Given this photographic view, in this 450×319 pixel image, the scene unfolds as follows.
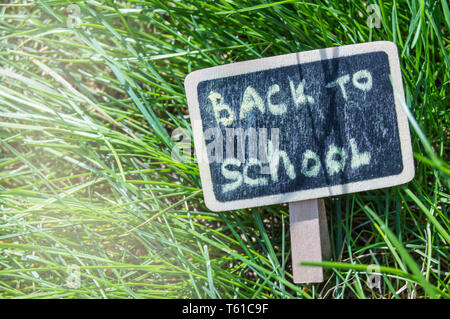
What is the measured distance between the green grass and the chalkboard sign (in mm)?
62

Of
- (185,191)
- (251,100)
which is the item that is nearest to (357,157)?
(251,100)

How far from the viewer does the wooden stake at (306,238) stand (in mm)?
665

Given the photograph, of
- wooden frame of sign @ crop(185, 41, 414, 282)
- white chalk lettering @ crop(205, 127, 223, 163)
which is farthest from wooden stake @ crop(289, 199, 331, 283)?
white chalk lettering @ crop(205, 127, 223, 163)

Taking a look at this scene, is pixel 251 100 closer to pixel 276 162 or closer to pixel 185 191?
pixel 276 162

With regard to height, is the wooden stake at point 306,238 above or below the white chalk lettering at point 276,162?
below

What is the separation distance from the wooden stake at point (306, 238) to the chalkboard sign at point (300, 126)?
0.02 m

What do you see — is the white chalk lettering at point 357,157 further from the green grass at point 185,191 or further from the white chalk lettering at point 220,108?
the white chalk lettering at point 220,108

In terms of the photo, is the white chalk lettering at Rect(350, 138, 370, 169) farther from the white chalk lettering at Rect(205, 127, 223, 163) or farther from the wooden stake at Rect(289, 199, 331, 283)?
the white chalk lettering at Rect(205, 127, 223, 163)

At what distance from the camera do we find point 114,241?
0.81 m

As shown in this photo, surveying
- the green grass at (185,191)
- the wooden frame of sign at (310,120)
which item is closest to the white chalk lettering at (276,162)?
the wooden frame of sign at (310,120)

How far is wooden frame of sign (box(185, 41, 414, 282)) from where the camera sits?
66 centimetres

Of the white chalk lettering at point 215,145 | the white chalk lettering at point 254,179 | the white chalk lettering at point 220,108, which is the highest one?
the white chalk lettering at point 220,108

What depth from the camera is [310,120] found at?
0.67 m
